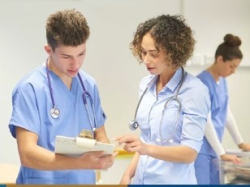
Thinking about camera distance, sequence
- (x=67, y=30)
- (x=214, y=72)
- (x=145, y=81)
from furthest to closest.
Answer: (x=214, y=72) → (x=145, y=81) → (x=67, y=30)

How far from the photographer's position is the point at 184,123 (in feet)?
3.86

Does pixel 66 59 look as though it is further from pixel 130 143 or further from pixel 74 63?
pixel 130 143

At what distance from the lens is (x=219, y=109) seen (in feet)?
4.88

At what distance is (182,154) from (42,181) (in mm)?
443

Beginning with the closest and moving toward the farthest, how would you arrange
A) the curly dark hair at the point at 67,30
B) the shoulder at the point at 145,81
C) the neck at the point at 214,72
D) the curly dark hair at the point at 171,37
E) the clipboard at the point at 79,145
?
the clipboard at the point at 79,145
the curly dark hair at the point at 67,30
the curly dark hair at the point at 171,37
the shoulder at the point at 145,81
the neck at the point at 214,72

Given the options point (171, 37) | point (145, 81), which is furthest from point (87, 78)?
point (171, 37)

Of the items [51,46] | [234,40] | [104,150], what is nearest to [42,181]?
[104,150]

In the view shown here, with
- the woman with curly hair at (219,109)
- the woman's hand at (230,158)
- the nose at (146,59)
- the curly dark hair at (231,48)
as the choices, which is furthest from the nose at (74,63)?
the woman's hand at (230,158)

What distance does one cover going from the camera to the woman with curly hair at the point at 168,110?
1.17m

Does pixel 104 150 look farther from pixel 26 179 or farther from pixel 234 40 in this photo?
pixel 234 40

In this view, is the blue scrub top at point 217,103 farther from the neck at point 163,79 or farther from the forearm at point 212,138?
the neck at point 163,79

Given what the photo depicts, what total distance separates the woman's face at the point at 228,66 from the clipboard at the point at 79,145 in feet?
2.21

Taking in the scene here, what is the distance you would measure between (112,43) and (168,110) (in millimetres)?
377

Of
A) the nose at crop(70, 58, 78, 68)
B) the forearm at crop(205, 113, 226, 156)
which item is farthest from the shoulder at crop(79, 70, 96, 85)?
the forearm at crop(205, 113, 226, 156)
